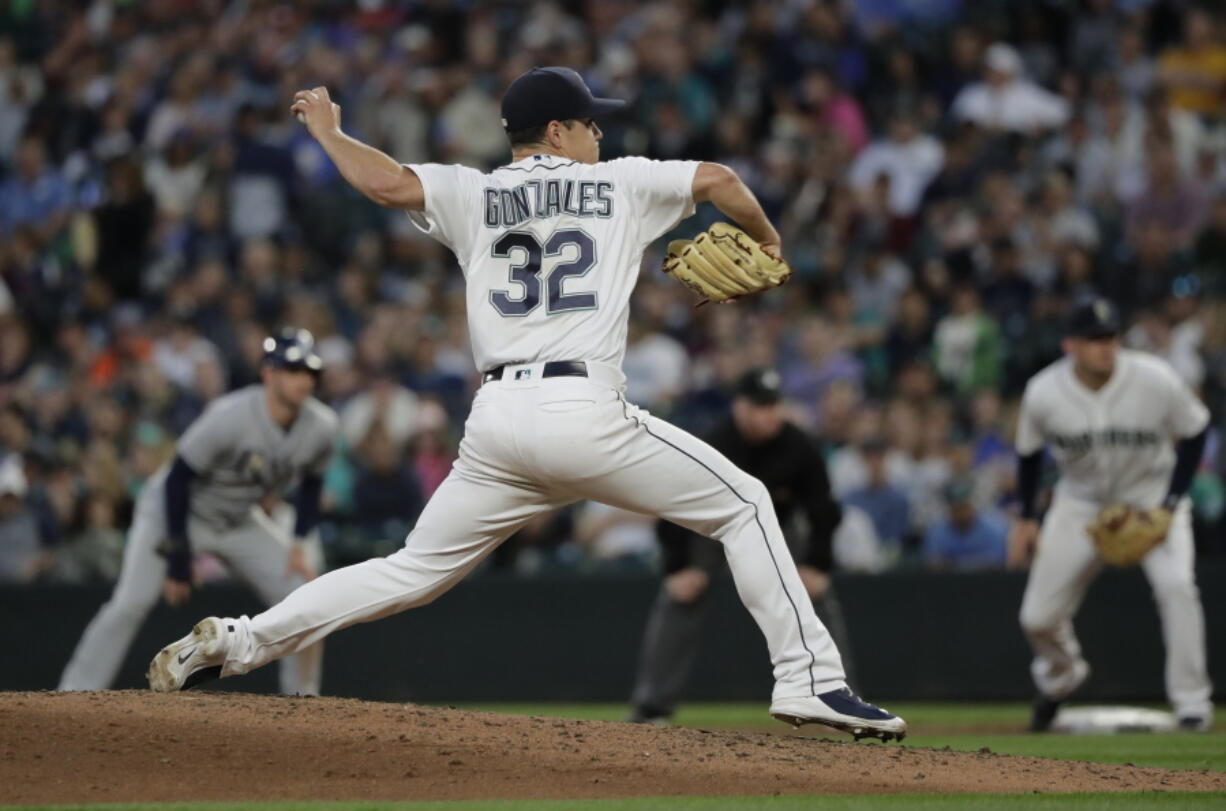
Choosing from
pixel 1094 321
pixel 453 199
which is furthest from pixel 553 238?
pixel 1094 321

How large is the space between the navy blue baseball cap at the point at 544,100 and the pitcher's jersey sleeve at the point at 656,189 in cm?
25

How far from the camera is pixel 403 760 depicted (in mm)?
5637

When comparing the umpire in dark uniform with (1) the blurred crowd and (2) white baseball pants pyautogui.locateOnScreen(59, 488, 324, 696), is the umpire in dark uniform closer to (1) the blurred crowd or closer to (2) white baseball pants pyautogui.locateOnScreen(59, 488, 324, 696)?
(2) white baseball pants pyautogui.locateOnScreen(59, 488, 324, 696)

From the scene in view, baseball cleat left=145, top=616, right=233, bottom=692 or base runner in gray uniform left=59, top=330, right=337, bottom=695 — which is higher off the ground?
base runner in gray uniform left=59, top=330, right=337, bottom=695

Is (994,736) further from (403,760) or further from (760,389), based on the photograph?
(403,760)

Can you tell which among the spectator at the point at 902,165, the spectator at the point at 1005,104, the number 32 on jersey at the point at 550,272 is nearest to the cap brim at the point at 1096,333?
the number 32 on jersey at the point at 550,272

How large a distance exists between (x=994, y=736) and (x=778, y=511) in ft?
5.51

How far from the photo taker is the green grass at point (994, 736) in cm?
736

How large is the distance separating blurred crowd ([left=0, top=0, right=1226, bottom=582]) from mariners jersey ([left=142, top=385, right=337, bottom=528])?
2.97m

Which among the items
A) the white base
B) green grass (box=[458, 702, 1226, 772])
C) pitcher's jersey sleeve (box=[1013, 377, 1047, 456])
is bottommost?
green grass (box=[458, 702, 1226, 772])

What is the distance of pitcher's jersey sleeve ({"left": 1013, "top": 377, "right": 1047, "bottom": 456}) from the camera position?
9.19 m

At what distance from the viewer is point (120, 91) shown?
54.2 ft

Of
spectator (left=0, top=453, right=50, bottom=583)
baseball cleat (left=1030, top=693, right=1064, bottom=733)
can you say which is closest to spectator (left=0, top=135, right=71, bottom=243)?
spectator (left=0, top=453, right=50, bottom=583)

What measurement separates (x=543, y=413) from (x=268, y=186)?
34.2ft
